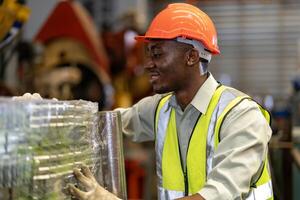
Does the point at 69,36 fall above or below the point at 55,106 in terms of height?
above

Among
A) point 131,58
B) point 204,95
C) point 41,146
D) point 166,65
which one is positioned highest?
point 131,58

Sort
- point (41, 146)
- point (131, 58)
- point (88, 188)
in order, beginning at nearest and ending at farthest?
point (41, 146), point (88, 188), point (131, 58)

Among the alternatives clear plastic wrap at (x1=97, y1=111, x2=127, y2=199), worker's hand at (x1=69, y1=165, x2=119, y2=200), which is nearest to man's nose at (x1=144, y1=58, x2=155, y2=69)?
clear plastic wrap at (x1=97, y1=111, x2=127, y2=199)

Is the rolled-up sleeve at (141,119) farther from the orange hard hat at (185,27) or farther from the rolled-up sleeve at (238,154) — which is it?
the rolled-up sleeve at (238,154)

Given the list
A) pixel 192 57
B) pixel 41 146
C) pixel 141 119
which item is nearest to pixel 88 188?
pixel 41 146

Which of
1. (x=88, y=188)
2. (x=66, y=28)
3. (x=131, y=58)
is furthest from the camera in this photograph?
(x=131, y=58)

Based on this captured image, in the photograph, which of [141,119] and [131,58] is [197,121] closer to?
[141,119]

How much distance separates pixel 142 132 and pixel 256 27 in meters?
6.53

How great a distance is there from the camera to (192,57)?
229 cm

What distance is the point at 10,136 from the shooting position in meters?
1.52

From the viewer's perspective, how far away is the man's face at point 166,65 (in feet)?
7.42

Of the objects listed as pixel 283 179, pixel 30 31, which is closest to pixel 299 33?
pixel 30 31

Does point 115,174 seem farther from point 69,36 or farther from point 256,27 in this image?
point 256,27

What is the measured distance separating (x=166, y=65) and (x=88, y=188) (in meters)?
0.71
